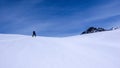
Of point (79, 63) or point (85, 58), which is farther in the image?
point (85, 58)

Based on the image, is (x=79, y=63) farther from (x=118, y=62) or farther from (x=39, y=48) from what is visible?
(x=39, y=48)

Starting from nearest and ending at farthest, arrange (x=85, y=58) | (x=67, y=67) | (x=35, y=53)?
(x=67, y=67) < (x=85, y=58) < (x=35, y=53)

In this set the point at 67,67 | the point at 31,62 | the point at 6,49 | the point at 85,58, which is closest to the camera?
the point at 67,67

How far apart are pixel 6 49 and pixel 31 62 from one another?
2785mm

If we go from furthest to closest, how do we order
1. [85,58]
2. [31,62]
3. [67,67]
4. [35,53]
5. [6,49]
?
[6,49], [35,53], [85,58], [31,62], [67,67]

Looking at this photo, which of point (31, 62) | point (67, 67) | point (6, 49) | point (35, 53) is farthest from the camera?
point (6, 49)

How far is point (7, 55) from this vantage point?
8.78 m

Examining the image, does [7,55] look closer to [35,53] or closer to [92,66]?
[35,53]

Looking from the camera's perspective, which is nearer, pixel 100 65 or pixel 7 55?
pixel 100 65

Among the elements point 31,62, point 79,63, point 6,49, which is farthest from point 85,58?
point 6,49

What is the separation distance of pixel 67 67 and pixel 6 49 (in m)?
4.14

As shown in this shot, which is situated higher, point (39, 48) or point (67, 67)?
point (39, 48)

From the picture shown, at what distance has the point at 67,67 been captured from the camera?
23.7 feet

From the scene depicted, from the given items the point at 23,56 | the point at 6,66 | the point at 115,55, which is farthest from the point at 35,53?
the point at 115,55
